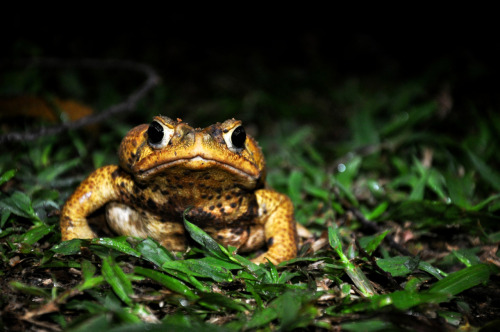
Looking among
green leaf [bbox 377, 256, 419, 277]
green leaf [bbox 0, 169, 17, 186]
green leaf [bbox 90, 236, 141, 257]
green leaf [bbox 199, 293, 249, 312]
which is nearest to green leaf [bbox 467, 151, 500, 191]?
green leaf [bbox 377, 256, 419, 277]

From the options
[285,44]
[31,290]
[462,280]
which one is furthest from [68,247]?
[285,44]

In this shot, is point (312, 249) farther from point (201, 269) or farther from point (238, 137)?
point (238, 137)

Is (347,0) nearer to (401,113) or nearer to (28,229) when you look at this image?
(401,113)

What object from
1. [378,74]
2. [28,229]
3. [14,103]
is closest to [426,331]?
[28,229]

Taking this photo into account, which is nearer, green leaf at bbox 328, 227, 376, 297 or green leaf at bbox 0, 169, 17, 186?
green leaf at bbox 328, 227, 376, 297

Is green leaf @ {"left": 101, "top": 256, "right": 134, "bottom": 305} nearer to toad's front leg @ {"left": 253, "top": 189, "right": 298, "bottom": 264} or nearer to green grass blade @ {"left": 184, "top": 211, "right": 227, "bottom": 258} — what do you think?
green grass blade @ {"left": 184, "top": 211, "right": 227, "bottom": 258}

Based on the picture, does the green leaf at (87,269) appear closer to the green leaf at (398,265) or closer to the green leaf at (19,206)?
the green leaf at (19,206)
